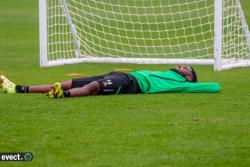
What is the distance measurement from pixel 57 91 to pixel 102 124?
5.80 feet

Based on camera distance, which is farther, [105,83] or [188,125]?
[105,83]

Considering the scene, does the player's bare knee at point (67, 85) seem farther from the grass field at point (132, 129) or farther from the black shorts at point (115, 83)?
the grass field at point (132, 129)

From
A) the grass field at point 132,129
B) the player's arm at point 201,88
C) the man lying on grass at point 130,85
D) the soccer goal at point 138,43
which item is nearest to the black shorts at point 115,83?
the man lying on grass at point 130,85

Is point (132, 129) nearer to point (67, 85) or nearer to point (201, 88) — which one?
point (67, 85)

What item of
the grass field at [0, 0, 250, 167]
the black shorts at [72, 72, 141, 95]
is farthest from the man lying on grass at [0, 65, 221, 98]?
the grass field at [0, 0, 250, 167]

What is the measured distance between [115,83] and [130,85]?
0.22 m

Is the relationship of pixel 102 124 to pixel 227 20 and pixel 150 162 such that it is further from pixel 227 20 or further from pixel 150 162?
pixel 227 20

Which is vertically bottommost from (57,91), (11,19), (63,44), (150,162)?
(150,162)

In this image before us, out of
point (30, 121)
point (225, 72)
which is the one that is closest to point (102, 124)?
point (30, 121)

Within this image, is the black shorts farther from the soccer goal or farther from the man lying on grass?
the soccer goal

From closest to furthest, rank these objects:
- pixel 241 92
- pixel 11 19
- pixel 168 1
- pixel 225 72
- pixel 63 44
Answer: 1. pixel 241 92
2. pixel 225 72
3. pixel 63 44
4. pixel 168 1
5. pixel 11 19

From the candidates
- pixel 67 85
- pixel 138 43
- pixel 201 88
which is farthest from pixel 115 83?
pixel 138 43

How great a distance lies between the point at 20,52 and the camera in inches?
714

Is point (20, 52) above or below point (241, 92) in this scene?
above
